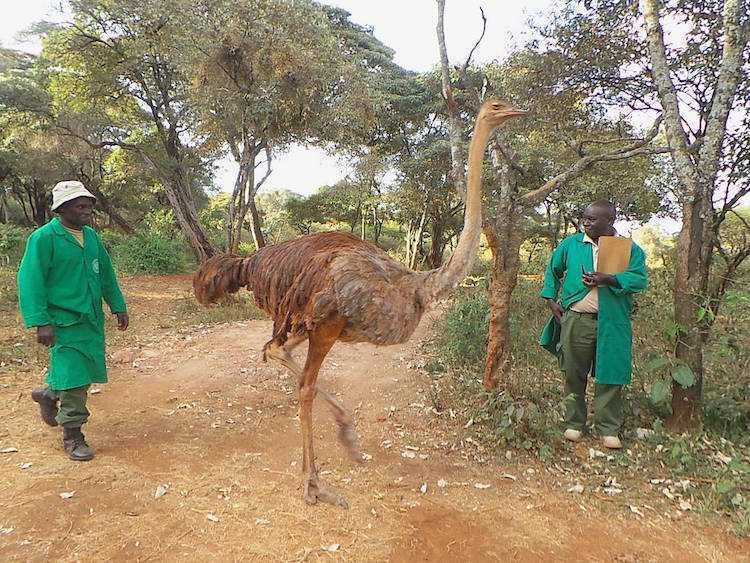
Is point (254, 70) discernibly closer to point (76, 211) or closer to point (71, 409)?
point (76, 211)

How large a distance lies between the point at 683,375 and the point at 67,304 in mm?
4445

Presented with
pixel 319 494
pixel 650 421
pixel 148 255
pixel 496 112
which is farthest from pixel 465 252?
pixel 148 255

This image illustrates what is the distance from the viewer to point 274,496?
324 centimetres

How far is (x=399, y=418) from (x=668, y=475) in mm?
2081

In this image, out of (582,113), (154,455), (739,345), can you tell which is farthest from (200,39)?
(739,345)

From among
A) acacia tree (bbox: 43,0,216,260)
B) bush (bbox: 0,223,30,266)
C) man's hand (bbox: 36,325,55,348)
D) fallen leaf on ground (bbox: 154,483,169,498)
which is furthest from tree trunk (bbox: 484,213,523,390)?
bush (bbox: 0,223,30,266)

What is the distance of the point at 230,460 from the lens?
3711mm

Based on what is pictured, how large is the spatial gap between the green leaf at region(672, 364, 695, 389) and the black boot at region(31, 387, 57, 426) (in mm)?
4632

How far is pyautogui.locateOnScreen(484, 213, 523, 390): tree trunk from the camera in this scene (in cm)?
422

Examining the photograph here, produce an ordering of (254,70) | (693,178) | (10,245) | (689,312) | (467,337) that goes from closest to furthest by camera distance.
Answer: (693,178) → (689,312) → (467,337) → (254,70) → (10,245)

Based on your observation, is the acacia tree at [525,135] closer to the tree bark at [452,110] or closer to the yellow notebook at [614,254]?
the tree bark at [452,110]

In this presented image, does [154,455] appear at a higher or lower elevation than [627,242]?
lower

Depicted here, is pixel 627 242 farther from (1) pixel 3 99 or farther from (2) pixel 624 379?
(1) pixel 3 99

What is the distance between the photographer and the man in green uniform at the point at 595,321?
12.4ft
